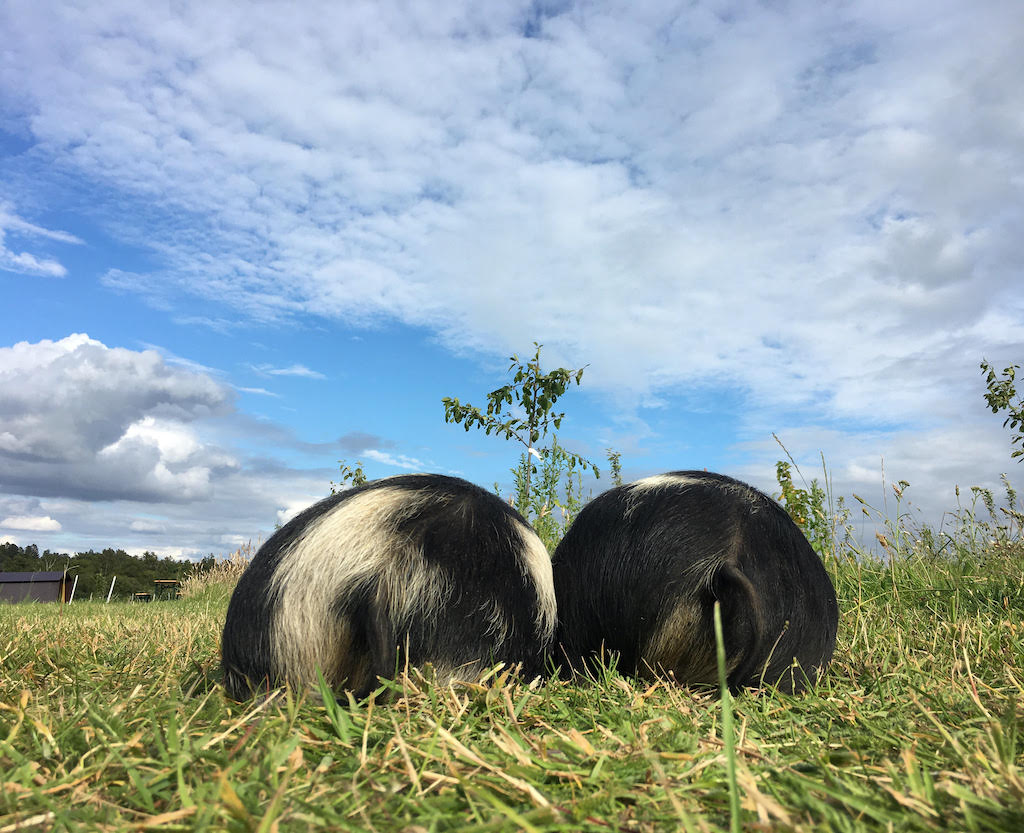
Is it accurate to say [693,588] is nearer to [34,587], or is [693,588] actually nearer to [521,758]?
[521,758]

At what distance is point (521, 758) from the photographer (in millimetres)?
1729

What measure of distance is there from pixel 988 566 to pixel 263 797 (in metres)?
6.27

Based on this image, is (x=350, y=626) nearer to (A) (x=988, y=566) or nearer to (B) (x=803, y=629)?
(B) (x=803, y=629)

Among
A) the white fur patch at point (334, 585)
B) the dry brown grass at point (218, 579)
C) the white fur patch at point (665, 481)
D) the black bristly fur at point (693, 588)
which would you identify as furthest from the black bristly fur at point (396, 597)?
the dry brown grass at point (218, 579)

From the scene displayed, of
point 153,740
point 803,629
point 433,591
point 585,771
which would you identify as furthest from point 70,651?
point 803,629

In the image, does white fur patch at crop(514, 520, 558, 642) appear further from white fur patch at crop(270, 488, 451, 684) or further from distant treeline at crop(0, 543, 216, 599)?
distant treeline at crop(0, 543, 216, 599)

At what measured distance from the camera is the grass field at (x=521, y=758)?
1447mm

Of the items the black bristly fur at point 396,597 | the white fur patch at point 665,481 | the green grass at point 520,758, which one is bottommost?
the green grass at point 520,758

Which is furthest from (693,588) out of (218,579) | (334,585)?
(218,579)

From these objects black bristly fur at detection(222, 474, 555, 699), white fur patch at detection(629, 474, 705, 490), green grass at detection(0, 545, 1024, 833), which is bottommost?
green grass at detection(0, 545, 1024, 833)

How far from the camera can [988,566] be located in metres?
5.88

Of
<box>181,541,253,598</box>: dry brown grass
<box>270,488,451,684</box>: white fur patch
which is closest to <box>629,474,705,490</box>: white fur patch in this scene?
<box>270,488,451,684</box>: white fur patch

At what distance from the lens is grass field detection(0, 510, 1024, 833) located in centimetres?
145

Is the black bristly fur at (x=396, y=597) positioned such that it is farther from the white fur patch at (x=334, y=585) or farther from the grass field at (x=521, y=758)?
the grass field at (x=521, y=758)
